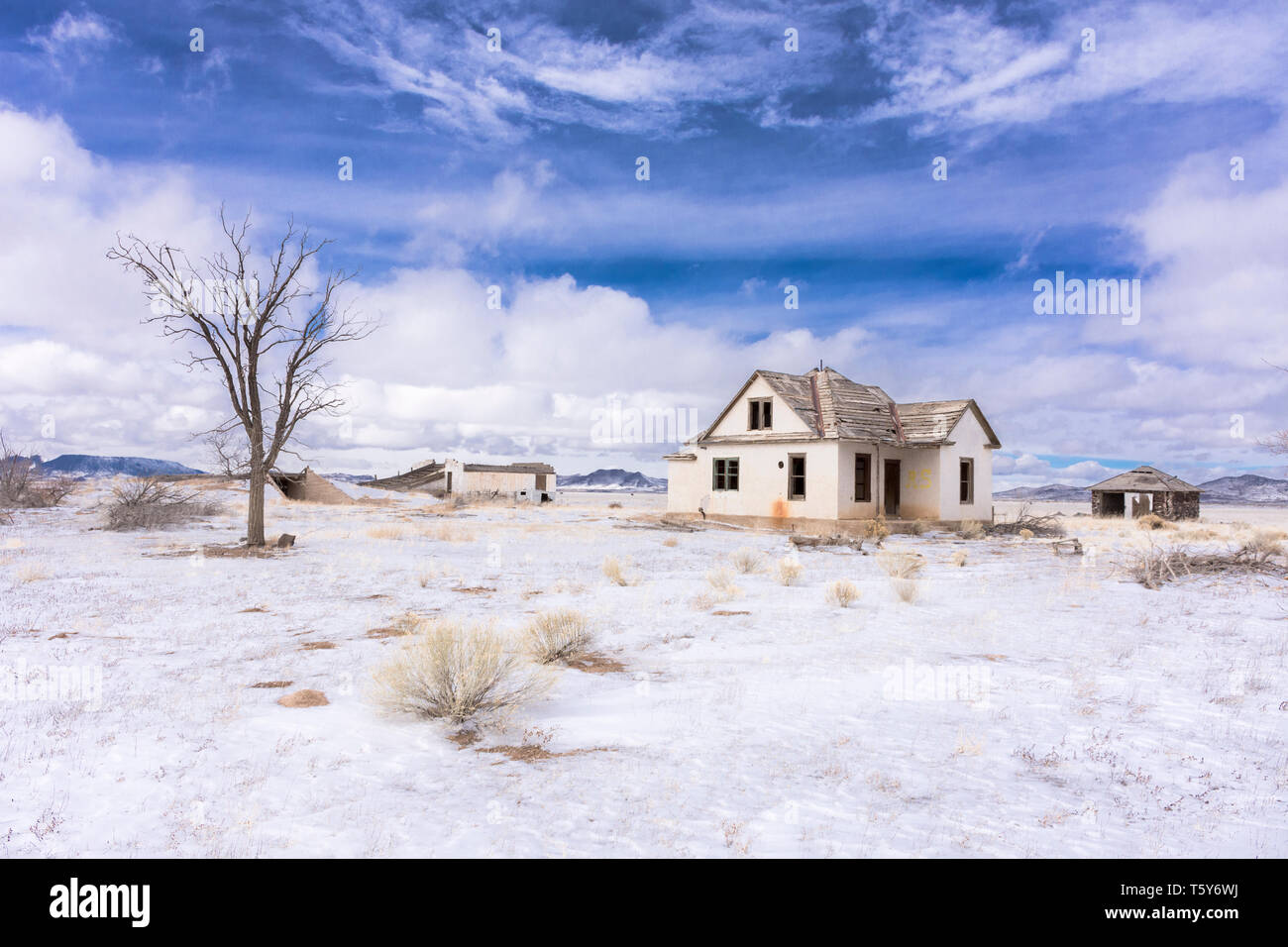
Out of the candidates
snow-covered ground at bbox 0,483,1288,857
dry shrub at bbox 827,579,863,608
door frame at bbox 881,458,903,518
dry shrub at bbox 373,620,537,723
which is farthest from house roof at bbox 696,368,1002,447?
dry shrub at bbox 373,620,537,723

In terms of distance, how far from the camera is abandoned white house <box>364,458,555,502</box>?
2114 inches

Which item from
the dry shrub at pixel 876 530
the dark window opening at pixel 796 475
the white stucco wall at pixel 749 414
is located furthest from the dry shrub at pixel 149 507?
the dry shrub at pixel 876 530

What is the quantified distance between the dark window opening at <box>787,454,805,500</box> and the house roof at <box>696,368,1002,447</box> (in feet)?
2.60

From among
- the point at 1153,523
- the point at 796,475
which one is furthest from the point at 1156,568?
the point at 1153,523

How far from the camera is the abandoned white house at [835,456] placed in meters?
23.9

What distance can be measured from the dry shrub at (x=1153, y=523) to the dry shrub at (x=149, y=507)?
34.4m

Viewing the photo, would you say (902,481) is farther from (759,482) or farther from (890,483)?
(759,482)

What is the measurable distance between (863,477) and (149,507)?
21550mm

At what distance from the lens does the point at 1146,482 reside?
36438mm

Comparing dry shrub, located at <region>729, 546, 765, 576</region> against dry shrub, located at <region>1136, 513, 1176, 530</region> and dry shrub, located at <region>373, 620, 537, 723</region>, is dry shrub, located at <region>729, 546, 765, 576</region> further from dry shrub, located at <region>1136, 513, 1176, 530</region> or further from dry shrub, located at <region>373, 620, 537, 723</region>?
dry shrub, located at <region>1136, 513, 1176, 530</region>

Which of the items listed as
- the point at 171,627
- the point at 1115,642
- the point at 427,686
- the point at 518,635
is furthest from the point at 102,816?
the point at 1115,642
